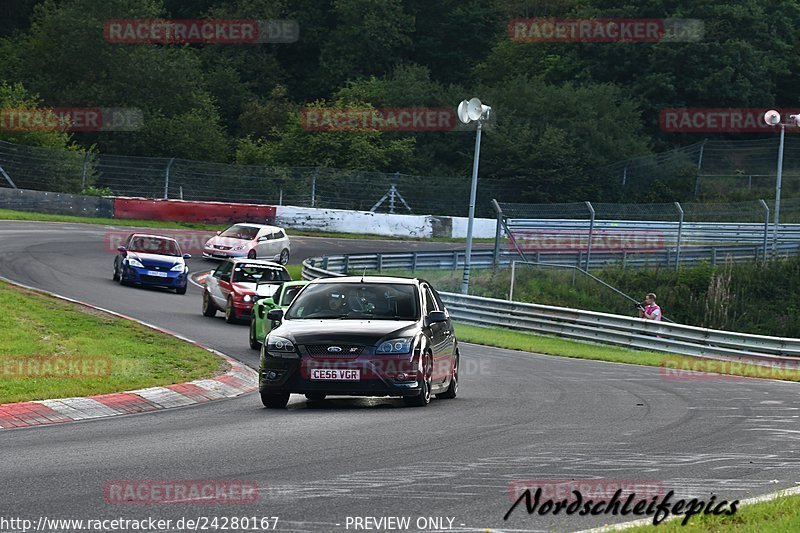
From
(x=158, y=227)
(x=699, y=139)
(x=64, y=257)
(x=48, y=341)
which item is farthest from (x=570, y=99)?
(x=48, y=341)

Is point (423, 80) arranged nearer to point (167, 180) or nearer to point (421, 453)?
point (167, 180)

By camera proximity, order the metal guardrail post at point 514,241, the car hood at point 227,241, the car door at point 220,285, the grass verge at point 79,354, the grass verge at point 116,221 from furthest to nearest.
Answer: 1. the grass verge at point 116,221
2. the car hood at point 227,241
3. the metal guardrail post at point 514,241
4. the car door at point 220,285
5. the grass verge at point 79,354

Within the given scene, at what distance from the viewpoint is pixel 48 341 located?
57.5 ft

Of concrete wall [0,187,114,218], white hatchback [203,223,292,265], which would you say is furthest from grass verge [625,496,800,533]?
concrete wall [0,187,114,218]

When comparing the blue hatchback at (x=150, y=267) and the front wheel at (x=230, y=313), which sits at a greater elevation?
the blue hatchback at (x=150, y=267)

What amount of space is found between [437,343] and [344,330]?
1419 millimetres

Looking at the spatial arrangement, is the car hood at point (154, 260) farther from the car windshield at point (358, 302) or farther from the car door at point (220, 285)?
the car windshield at point (358, 302)

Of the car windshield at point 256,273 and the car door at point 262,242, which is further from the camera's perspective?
the car door at point 262,242

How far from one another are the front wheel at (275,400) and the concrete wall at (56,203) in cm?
3434

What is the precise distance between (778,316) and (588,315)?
13239mm

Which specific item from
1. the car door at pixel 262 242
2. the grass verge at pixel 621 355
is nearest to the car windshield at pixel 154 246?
the grass verge at pixel 621 355

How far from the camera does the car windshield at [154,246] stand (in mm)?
31328

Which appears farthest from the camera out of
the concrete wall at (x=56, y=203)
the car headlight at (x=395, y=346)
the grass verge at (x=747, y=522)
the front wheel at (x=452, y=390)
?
the concrete wall at (x=56, y=203)

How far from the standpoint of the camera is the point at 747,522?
7398 mm
